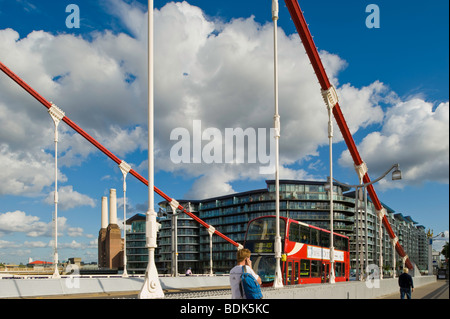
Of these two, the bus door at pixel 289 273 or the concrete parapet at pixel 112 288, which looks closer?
the concrete parapet at pixel 112 288

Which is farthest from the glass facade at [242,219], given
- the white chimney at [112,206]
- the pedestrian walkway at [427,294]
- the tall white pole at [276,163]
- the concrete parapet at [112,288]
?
the tall white pole at [276,163]

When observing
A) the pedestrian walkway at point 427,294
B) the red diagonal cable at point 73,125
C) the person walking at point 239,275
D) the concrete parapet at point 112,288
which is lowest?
the pedestrian walkway at point 427,294

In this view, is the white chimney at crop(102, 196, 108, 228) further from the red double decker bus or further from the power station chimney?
the red double decker bus

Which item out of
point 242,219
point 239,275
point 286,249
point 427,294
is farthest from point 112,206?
point 239,275

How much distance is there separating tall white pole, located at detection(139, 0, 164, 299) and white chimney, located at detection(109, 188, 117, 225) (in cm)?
10362

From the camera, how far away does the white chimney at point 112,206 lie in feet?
366

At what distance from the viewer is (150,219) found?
9797 millimetres

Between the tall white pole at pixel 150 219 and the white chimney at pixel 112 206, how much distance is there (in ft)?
340

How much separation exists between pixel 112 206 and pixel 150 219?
109444mm

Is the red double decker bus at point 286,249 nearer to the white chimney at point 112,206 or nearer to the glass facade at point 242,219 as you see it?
the glass facade at point 242,219
